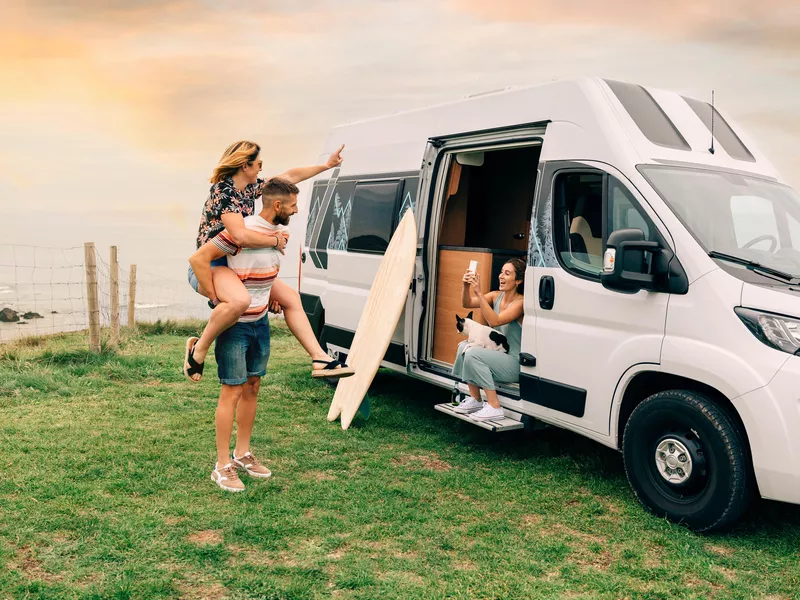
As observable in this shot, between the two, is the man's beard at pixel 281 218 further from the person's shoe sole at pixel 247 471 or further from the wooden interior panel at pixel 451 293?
the wooden interior panel at pixel 451 293

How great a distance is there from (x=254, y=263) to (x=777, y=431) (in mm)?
3202

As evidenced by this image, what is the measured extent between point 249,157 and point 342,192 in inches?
123

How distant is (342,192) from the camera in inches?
320

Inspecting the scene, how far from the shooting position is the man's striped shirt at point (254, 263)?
4812mm

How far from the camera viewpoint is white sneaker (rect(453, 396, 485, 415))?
238 inches

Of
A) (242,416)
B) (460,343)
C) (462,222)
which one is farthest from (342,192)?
(242,416)

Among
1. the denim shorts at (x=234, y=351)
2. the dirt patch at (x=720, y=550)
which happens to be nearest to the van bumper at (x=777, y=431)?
the dirt patch at (x=720, y=550)

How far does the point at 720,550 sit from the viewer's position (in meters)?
4.24

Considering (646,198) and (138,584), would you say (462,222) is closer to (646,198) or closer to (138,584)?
(646,198)

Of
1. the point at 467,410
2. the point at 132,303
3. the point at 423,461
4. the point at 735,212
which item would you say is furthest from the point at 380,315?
the point at 132,303

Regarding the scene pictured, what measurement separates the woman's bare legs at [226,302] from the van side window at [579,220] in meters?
2.17

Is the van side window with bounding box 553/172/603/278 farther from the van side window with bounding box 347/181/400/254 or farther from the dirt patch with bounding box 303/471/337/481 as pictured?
the dirt patch with bounding box 303/471/337/481

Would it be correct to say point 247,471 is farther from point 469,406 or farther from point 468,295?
point 468,295

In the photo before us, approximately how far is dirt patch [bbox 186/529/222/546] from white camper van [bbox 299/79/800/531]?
2.16 metres
